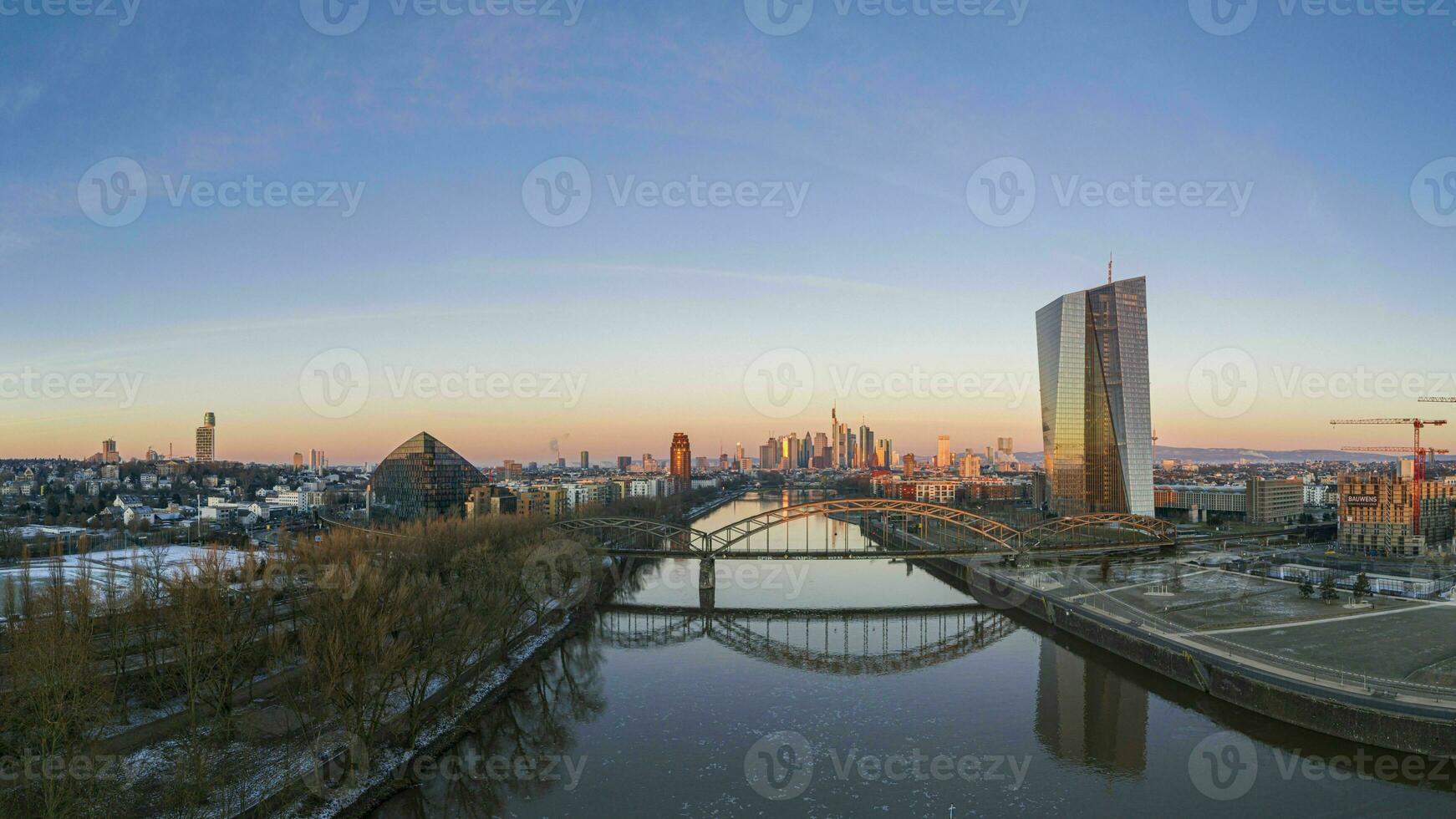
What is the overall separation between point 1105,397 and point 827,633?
4497 centimetres

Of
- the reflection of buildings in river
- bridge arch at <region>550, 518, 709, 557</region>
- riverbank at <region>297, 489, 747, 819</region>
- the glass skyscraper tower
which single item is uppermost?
the glass skyscraper tower

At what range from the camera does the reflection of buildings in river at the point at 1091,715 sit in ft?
58.8

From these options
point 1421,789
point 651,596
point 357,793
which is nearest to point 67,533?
point 651,596

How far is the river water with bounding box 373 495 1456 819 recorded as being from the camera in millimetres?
15320

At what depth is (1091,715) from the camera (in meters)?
20.7

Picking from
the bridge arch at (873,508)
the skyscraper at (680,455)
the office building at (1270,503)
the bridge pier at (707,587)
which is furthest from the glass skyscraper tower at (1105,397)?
the skyscraper at (680,455)

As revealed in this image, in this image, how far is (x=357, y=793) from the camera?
1482 cm

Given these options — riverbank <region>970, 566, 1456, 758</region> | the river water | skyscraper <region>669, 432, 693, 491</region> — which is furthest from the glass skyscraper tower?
skyscraper <region>669, 432, 693, 491</region>

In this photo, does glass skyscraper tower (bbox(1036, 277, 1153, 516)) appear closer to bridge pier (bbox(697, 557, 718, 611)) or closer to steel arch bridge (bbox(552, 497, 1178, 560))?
steel arch bridge (bbox(552, 497, 1178, 560))

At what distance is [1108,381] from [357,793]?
63179mm

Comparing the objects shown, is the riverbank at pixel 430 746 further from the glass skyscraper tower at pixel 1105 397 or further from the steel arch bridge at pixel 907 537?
the glass skyscraper tower at pixel 1105 397

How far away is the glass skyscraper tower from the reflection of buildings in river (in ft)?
149

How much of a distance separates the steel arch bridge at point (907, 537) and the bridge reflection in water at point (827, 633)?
166 inches

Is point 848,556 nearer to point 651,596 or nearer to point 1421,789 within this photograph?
point 651,596
